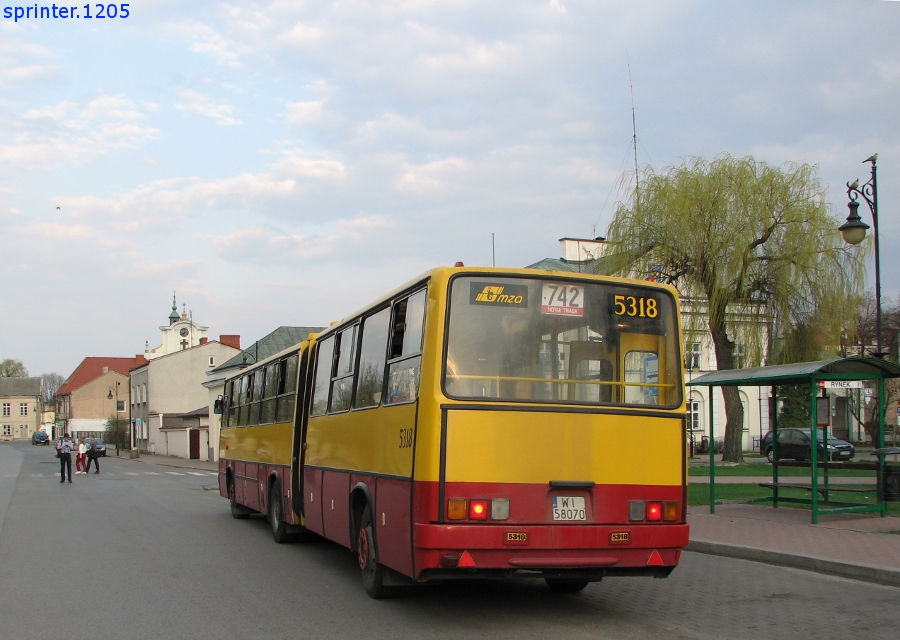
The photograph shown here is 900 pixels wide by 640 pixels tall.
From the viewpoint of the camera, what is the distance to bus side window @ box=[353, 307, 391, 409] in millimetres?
8859

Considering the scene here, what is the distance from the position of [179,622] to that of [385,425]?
2.41 meters

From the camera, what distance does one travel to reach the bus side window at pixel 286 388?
1318cm

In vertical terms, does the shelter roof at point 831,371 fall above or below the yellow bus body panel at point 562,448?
above

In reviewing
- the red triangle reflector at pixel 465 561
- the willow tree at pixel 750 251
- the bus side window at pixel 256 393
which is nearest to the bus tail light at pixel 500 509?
the red triangle reflector at pixel 465 561

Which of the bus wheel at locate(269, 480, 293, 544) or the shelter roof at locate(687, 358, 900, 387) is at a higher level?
the shelter roof at locate(687, 358, 900, 387)

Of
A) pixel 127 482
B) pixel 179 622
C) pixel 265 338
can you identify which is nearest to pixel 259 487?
pixel 179 622

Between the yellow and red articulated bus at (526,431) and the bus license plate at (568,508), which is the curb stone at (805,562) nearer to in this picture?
the yellow and red articulated bus at (526,431)

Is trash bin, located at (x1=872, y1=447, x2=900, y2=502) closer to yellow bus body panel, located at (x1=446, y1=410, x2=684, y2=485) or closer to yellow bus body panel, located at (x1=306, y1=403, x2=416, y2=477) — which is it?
yellow bus body panel, located at (x1=446, y1=410, x2=684, y2=485)

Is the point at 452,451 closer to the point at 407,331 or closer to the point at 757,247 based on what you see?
the point at 407,331

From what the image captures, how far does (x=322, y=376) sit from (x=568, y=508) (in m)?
4.95

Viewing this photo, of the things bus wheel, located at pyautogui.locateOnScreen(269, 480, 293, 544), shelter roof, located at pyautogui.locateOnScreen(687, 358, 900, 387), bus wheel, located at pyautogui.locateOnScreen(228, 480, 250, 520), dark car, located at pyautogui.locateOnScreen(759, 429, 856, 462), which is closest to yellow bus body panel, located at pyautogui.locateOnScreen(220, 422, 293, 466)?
bus wheel, located at pyautogui.locateOnScreen(269, 480, 293, 544)

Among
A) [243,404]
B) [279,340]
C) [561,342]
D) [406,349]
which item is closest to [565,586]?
[561,342]

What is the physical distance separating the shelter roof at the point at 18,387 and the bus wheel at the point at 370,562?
161 meters

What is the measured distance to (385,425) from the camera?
8.40 m
